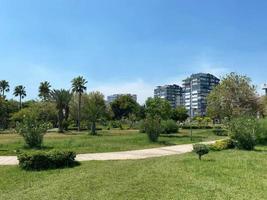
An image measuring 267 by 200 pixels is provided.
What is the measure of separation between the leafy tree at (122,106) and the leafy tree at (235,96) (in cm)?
4907

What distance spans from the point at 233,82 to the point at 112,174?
42.9 m

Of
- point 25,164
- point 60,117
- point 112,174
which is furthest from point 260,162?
point 60,117

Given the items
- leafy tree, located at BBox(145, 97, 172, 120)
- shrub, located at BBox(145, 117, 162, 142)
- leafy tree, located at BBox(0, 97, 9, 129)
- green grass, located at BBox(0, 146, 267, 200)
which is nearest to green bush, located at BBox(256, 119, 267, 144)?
shrub, located at BBox(145, 117, 162, 142)

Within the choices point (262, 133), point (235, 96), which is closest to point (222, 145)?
point (262, 133)

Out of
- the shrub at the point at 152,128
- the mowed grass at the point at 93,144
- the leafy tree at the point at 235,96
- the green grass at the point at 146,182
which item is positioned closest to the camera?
the green grass at the point at 146,182

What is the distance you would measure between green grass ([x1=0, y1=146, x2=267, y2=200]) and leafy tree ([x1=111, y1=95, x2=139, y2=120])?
86.4 meters

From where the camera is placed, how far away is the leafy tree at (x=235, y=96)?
53.5 m

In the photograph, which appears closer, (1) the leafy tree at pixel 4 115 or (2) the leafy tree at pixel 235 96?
(2) the leafy tree at pixel 235 96

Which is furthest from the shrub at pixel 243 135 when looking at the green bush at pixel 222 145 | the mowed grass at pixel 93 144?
the mowed grass at pixel 93 144

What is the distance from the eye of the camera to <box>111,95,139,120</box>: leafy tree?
103 metres

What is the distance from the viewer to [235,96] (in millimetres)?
54156

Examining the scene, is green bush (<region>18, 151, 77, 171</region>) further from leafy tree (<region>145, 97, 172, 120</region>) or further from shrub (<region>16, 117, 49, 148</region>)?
leafy tree (<region>145, 97, 172, 120</region>)

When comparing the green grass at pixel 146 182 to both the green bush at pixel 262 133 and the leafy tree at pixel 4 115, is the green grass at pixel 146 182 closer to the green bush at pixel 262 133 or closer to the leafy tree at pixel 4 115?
the green bush at pixel 262 133

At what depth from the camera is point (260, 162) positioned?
56.5 feet
